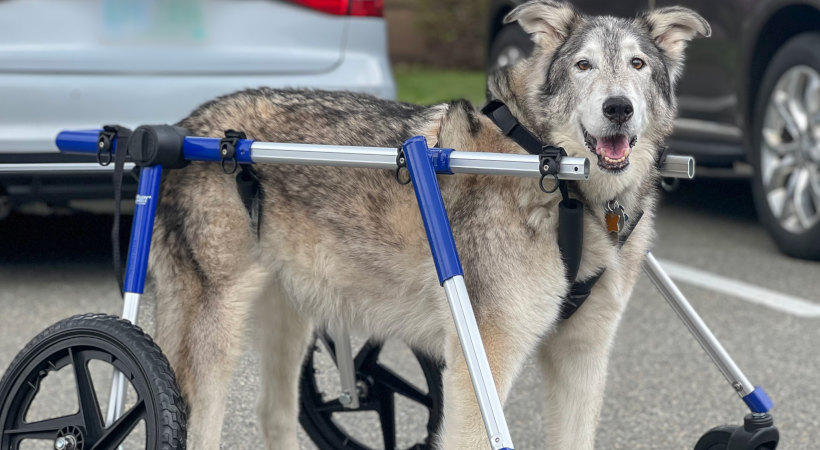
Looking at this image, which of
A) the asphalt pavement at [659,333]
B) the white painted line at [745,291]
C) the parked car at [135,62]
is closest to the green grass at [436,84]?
the asphalt pavement at [659,333]

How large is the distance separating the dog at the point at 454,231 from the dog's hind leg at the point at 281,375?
0.85 ft

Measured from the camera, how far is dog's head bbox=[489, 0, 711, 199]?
310cm

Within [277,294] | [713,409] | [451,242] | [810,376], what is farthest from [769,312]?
[451,242]

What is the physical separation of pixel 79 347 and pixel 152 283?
0.51m

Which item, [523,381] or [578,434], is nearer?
[578,434]

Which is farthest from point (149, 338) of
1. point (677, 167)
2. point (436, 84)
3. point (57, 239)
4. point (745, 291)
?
point (436, 84)

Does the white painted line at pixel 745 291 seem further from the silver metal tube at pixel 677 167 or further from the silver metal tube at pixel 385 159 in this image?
the silver metal tube at pixel 385 159

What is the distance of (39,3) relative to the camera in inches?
216

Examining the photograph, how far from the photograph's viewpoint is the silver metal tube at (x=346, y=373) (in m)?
3.81

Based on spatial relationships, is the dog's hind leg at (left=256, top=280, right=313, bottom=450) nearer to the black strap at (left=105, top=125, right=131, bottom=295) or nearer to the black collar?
the black strap at (left=105, top=125, right=131, bottom=295)

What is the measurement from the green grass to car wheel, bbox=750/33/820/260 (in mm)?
5051

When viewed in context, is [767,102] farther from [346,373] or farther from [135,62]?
[346,373]

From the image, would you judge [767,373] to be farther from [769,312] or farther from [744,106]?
[744,106]

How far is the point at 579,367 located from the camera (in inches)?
136
